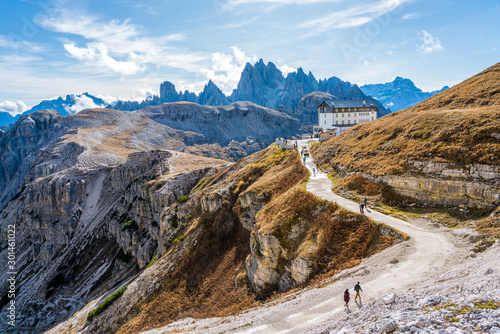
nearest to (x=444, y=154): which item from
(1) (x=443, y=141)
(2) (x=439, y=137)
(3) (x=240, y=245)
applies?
(1) (x=443, y=141)

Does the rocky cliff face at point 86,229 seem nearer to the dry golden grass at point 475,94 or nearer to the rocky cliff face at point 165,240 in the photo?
the rocky cliff face at point 165,240

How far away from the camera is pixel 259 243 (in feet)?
101

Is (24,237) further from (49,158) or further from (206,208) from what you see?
(206,208)

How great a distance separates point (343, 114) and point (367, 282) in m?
70.6

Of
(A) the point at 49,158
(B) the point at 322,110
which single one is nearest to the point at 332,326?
(B) the point at 322,110

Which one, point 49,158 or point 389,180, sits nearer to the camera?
point 389,180

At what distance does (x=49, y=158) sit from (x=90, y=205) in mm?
69290

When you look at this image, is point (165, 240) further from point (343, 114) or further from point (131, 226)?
point (343, 114)

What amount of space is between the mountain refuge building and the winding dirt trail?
60.1 m

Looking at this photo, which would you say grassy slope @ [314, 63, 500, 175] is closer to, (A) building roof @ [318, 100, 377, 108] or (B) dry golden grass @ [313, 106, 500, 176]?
(B) dry golden grass @ [313, 106, 500, 176]

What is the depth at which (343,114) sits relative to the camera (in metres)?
81.1

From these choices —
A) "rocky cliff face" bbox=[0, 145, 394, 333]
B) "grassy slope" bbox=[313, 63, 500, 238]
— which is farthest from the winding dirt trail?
"grassy slope" bbox=[313, 63, 500, 238]

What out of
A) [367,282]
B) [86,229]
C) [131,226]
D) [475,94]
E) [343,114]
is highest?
[343,114]

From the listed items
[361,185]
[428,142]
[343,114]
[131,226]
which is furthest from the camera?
[131,226]
